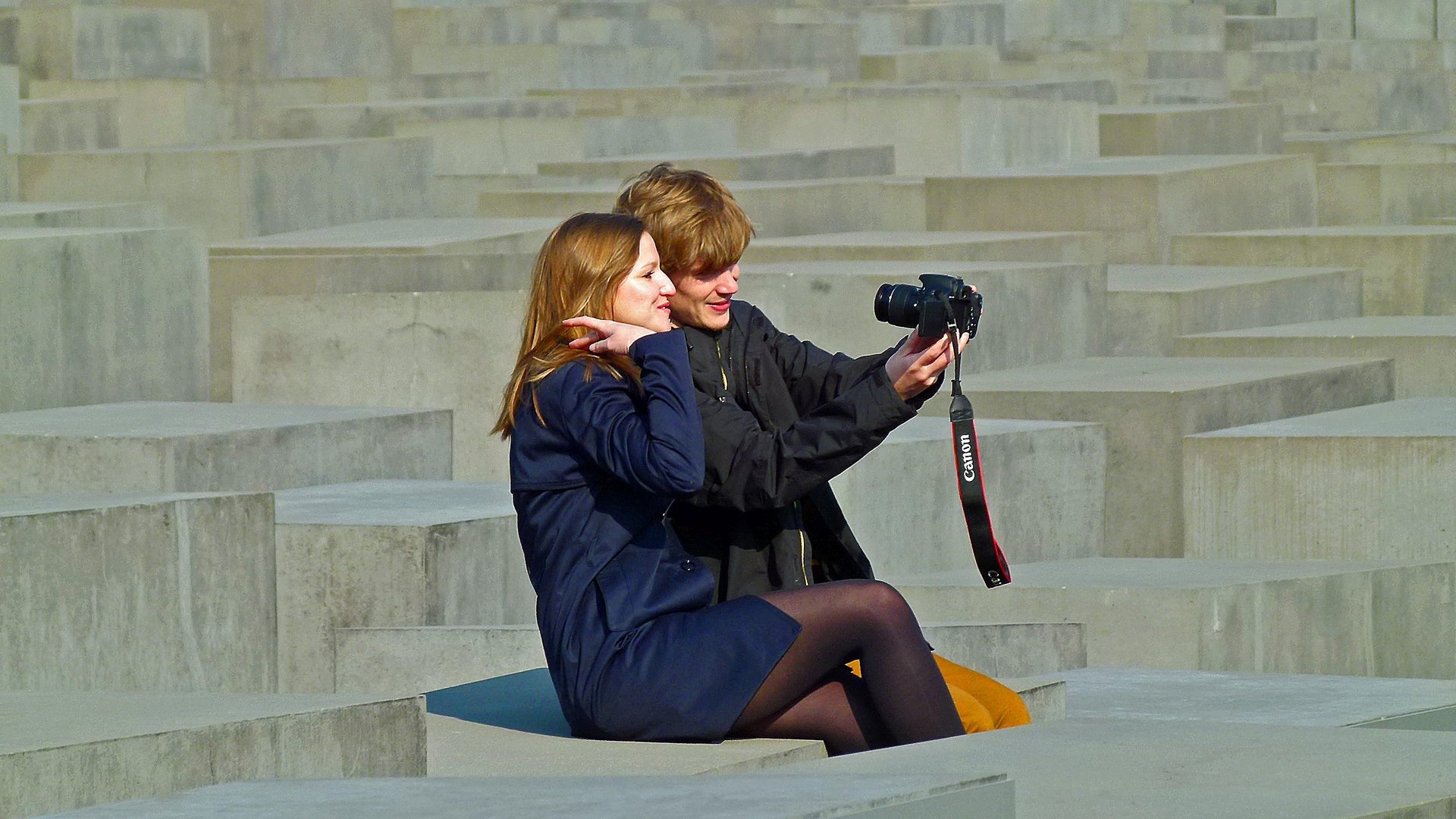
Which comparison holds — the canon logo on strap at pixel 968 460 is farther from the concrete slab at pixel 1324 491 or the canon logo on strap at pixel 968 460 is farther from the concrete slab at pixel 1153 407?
the concrete slab at pixel 1153 407

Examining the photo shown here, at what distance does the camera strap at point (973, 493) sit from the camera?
4039 mm

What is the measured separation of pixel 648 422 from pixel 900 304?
0.55 metres

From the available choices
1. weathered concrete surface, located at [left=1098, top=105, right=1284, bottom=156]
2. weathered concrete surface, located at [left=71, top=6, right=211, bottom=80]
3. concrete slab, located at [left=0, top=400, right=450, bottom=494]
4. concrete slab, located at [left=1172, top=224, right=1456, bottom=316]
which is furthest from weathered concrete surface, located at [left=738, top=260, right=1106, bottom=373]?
weathered concrete surface, located at [left=71, top=6, right=211, bottom=80]

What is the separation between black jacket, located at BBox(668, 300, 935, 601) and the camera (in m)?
4.10

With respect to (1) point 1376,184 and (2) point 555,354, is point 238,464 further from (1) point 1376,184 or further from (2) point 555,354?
(1) point 1376,184

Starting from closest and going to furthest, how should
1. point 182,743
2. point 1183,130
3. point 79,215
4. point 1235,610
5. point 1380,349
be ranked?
1. point 182,743
2. point 1235,610
3. point 79,215
4. point 1380,349
5. point 1183,130

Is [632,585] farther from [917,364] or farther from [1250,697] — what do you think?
[1250,697]

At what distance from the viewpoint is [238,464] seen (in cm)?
672

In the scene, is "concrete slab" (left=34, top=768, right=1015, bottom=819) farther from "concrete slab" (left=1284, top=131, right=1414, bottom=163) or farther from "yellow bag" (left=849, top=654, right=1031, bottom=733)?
"concrete slab" (left=1284, top=131, right=1414, bottom=163)

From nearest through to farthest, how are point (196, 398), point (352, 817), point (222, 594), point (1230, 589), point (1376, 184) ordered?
point (352, 817)
point (222, 594)
point (1230, 589)
point (196, 398)
point (1376, 184)

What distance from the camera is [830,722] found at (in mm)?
4129

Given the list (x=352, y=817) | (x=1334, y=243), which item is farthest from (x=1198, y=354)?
(x=352, y=817)

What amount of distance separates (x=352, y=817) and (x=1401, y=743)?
1855mm

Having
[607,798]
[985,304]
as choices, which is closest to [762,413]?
[607,798]
